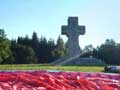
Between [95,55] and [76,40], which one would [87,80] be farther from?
[95,55]

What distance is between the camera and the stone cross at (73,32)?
10031cm

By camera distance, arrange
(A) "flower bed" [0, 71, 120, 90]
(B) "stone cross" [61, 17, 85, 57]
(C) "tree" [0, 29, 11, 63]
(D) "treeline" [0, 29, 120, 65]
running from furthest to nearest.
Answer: (D) "treeline" [0, 29, 120, 65] → (B) "stone cross" [61, 17, 85, 57] → (C) "tree" [0, 29, 11, 63] → (A) "flower bed" [0, 71, 120, 90]

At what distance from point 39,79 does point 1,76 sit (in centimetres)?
194

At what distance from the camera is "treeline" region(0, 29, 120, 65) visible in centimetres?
10584

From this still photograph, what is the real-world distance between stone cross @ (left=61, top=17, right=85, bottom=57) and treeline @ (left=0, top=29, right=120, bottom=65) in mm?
9174

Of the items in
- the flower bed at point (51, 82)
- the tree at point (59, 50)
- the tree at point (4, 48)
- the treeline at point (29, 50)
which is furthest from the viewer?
the tree at point (59, 50)

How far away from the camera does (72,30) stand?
100m

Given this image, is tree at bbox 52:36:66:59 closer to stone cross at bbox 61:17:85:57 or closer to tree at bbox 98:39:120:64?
tree at bbox 98:39:120:64

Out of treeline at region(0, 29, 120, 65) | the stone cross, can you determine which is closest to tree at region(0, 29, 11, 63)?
treeline at region(0, 29, 120, 65)

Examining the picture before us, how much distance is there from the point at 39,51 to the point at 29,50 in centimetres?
900

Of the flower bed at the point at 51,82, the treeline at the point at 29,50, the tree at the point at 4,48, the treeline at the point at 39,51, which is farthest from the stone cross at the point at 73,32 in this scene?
the flower bed at the point at 51,82

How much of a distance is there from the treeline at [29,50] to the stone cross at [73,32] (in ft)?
48.7

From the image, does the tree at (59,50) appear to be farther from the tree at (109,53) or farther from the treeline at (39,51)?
the tree at (109,53)

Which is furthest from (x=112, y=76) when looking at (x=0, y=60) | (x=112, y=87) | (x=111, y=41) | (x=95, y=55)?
(x=111, y=41)
